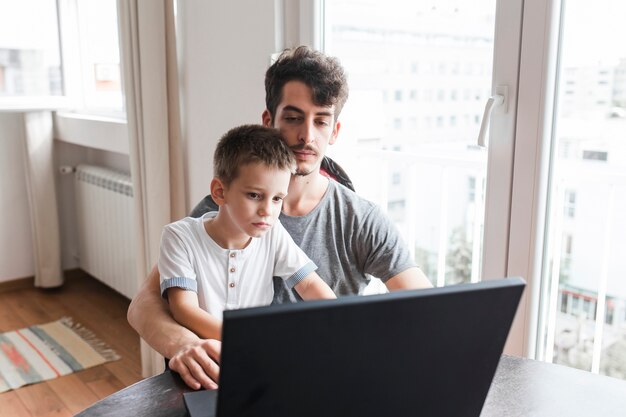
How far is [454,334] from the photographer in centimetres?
70

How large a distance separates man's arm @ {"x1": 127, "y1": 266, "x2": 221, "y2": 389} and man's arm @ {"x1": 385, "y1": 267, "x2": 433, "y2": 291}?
1.63ft

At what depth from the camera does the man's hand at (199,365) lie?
1017 millimetres

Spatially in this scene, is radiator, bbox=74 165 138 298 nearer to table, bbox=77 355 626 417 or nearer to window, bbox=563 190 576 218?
window, bbox=563 190 576 218

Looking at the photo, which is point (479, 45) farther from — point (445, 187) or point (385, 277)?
point (445, 187)

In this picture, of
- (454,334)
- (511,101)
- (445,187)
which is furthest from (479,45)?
(454,334)

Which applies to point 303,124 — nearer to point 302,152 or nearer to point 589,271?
point 302,152

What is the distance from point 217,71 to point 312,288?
1.32m

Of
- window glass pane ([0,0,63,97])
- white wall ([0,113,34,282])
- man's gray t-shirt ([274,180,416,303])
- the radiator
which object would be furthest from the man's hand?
white wall ([0,113,34,282])

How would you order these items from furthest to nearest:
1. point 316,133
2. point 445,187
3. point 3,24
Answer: point 3,24 < point 445,187 < point 316,133

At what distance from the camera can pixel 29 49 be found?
3.51 m

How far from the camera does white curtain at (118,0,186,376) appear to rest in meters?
2.55

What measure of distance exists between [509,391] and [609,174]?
160 cm

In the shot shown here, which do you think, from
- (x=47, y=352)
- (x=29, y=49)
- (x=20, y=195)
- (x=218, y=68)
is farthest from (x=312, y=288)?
(x=20, y=195)

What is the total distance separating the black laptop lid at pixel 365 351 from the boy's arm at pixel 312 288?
0.66 m
